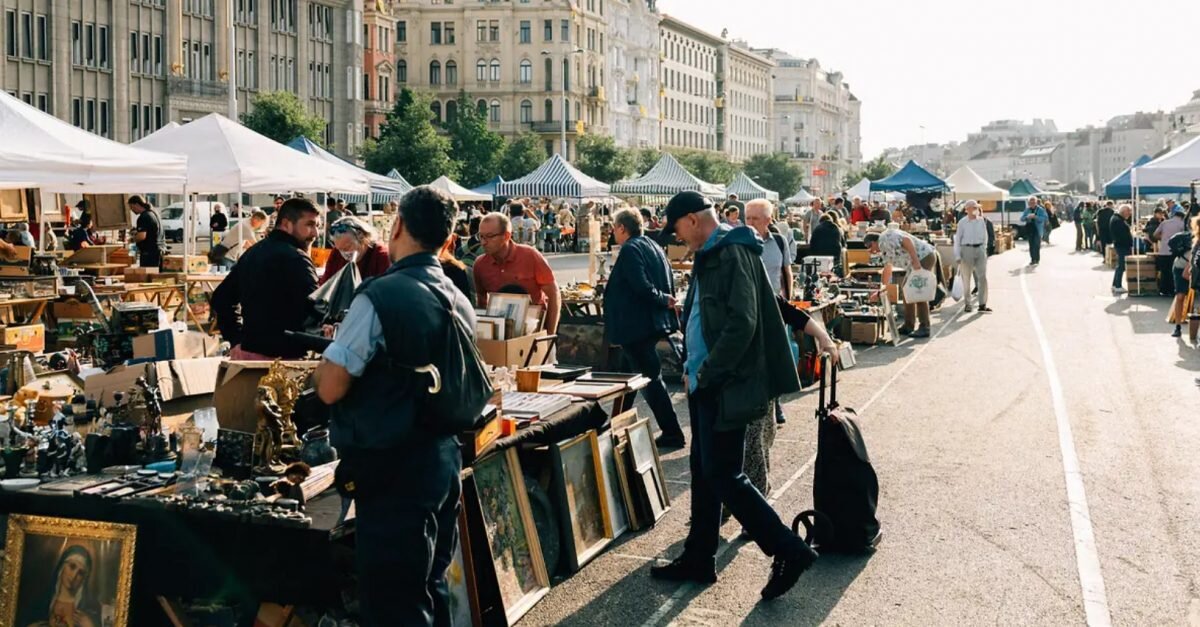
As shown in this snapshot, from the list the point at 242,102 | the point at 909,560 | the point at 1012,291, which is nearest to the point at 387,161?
the point at 242,102

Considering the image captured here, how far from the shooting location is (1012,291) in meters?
27.7

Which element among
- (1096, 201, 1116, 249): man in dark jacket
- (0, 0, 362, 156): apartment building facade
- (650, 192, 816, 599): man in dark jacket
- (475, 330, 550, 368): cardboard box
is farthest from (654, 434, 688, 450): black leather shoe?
(0, 0, 362, 156): apartment building facade

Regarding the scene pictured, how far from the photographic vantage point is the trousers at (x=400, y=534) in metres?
4.48

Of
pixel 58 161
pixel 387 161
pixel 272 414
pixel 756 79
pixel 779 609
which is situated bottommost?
pixel 779 609

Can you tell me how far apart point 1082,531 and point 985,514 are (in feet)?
1.98

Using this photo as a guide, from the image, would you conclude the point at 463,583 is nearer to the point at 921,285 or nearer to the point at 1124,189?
the point at 921,285

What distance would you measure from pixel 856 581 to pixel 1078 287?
2367 centimetres

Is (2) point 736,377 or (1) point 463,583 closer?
(1) point 463,583

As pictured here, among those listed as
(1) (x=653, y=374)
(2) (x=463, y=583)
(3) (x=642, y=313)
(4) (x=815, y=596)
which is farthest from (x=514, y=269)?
(2) (x=463, y=583)

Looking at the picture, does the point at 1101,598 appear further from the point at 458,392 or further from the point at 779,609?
the point at 458,392

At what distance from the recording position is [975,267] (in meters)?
22.2

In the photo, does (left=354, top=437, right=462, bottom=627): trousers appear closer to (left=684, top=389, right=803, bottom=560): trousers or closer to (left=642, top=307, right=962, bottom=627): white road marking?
(left=642, top=307, right=962, bottom=627): white road marking

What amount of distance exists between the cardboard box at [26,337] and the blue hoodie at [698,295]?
24.7 feet

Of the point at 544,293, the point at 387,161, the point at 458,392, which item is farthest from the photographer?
the point at 387,161
